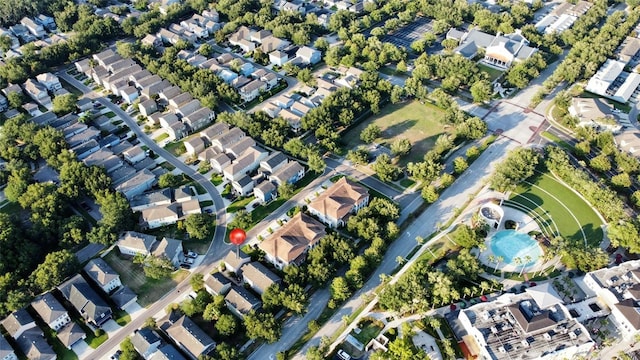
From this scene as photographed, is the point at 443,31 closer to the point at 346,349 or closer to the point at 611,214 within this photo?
the point at 611,214

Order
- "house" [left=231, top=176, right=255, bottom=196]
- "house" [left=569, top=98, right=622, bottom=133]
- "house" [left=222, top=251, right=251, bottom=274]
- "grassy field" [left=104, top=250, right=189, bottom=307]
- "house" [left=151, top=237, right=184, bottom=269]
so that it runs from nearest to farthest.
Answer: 1. "grassy field" [left=104, top=250, right=189, bottom=307]
2. "house" [left=222, top=251, right=251, bottom=274]
3. "house" [left=151, top=237, right=184, bottom=269]
4. "house" [left=231, top=176, right=255, bottom=196]
5. "house" [left=569, top=98, right=622, bottom=133]

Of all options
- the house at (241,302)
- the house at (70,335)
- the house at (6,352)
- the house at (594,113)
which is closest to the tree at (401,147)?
the house at (594,113)

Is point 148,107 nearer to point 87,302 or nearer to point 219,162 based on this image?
point 219,162

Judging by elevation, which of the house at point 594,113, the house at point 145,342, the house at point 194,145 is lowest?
the house at point 145,342

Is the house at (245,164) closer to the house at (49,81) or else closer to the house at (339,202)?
the house at (339,202)

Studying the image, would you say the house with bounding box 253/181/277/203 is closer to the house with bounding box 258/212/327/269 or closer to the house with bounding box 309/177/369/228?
the house with bounding box 309/177/369/228

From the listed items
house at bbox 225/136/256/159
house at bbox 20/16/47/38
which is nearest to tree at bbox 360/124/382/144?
house at bbox 225/136/256/159
